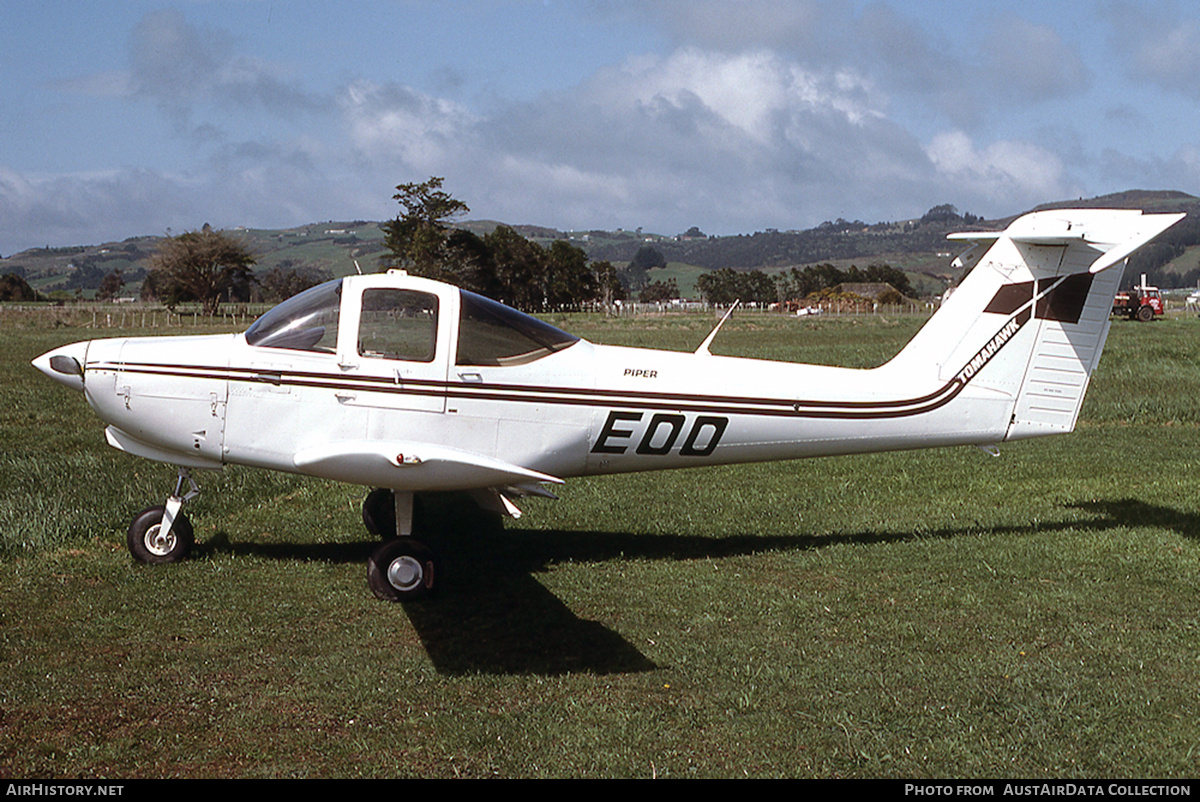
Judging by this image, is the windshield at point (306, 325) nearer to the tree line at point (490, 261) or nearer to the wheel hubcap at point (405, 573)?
the wheel hubcap at point (405, 573)

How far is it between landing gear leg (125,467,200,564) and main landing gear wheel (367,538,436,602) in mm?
1938

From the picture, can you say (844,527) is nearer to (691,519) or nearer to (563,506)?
(691,519)

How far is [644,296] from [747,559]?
17562 cm

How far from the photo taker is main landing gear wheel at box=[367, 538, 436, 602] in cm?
736

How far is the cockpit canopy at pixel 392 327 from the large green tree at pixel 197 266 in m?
70.7

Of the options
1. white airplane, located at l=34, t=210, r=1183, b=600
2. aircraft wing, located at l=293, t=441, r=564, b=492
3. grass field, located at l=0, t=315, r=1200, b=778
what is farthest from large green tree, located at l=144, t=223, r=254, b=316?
aircraft wing, located at l=293, t=441, r=564, b=492

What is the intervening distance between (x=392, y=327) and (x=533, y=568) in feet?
8.08

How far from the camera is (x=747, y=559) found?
857 centimetres

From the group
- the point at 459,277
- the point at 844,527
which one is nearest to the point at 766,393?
A: the point at 844,527

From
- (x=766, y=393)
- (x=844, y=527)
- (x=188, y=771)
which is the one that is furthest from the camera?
(x=844, y=527)

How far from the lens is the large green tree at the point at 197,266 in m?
74.2

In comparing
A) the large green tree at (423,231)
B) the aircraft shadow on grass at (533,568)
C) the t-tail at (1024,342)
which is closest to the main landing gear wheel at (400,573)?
the aircraft shadow on grass at (533,568)

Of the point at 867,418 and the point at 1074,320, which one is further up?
the point at 1074,320

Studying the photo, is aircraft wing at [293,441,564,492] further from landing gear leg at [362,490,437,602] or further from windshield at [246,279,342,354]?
windshield at [246,279,342,354]
